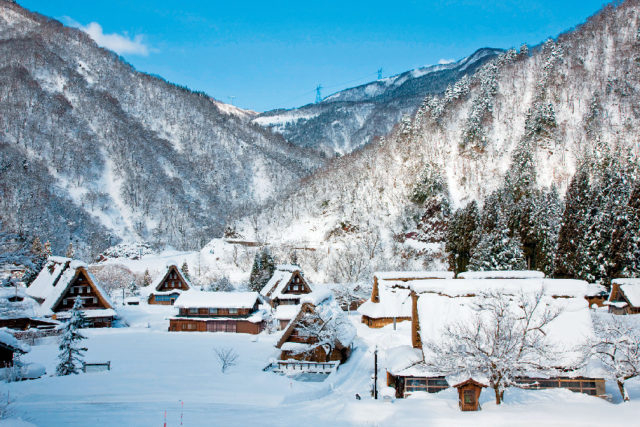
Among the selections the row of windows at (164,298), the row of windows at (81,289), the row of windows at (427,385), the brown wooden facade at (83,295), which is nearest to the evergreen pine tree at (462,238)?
the row of windows at (427,385)

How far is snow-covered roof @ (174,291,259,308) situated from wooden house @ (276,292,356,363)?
14267 millimetres

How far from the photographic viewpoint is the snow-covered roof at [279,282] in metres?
52.7

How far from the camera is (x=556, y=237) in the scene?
4884 centimetres

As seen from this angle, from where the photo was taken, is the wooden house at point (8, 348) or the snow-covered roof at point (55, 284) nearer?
the wooden house at point (8, 348)

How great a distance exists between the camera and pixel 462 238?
5453 centimetres

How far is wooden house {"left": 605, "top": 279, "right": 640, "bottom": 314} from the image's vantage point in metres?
37.9

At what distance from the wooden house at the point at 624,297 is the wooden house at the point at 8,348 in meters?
46.4

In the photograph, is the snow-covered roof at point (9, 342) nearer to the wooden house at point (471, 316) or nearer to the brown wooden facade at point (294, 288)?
the wooden house at point (471, 316)

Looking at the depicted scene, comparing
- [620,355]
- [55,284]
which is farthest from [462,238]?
[55,284]

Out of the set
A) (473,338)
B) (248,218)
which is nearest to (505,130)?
(248,218)

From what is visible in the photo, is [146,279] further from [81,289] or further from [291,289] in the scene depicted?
[291,289]

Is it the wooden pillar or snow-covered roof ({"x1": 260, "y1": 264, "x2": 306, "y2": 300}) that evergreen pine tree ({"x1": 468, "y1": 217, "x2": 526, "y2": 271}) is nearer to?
the wooden pillar

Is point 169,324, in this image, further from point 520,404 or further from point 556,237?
point 556,237

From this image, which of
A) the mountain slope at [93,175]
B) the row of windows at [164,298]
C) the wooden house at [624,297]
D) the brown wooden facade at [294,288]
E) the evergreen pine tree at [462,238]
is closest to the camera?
the wooden house at [624,297]
